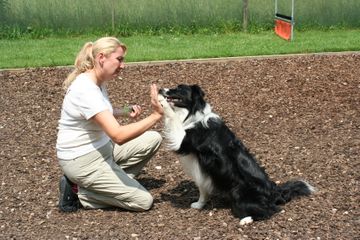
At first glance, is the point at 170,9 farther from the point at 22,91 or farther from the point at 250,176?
the point at 250,176

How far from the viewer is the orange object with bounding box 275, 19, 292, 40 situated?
12108 millimetres

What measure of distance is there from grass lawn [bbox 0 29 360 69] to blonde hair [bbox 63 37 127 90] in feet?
16.6

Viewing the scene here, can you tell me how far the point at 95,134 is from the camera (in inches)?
188

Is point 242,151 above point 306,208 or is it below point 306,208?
above

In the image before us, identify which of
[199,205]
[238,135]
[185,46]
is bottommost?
[185,46]

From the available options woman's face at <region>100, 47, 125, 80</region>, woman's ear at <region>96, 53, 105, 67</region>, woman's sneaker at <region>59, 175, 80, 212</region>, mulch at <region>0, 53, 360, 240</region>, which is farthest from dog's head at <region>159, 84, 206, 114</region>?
woman's sneaker at <region>59, 175, 80, 212</region>

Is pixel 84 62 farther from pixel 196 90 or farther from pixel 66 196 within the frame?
pixel 66 196

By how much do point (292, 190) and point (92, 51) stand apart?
193cm

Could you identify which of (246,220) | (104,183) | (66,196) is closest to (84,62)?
(104,183)

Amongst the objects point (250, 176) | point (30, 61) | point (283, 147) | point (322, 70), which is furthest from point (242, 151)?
point (30, 61)

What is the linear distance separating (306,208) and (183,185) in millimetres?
1227

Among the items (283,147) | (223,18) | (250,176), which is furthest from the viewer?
(223,18)

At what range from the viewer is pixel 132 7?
14.0 meters

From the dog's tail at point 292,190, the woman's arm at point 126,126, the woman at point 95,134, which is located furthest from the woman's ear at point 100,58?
the dog's tail at point 292,190
